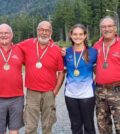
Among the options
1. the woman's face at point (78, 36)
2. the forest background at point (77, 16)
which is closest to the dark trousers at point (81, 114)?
the woman's face at point (78, 36)

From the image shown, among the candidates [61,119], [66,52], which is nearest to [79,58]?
[66,52]

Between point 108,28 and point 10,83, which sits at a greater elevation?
point 108,28

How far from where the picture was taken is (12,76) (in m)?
6.53

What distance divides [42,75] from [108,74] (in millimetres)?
994

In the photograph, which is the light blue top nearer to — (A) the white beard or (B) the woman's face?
(B) the woman's face

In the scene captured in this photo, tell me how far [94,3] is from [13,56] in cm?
7074

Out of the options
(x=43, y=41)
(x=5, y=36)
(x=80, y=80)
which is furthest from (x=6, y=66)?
(x=80, y=80)

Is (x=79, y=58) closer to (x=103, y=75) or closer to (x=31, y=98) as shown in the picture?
(x=103, y=75)

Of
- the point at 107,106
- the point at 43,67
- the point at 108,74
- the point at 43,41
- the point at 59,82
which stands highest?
the point at 43,41

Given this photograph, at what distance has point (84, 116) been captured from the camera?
675 cm

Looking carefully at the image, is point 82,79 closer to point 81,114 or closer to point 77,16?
point 81,114

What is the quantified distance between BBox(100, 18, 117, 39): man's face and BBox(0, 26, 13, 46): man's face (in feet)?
4.64

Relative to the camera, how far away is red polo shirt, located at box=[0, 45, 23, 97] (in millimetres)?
6511

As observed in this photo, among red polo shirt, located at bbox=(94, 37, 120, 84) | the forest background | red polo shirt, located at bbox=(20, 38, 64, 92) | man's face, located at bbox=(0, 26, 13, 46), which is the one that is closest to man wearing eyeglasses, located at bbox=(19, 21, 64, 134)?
red polo shirt, located at bbox=(20, 38, 64, 92)
